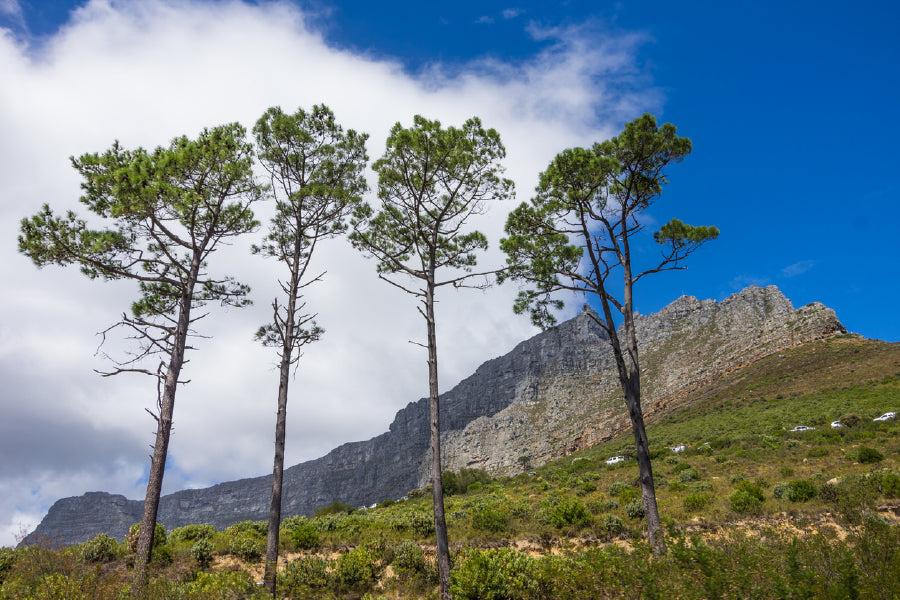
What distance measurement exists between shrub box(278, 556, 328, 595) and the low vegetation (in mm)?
34

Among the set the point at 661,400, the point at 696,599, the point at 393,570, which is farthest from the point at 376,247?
the point at 661,400

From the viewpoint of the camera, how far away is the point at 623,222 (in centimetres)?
1421

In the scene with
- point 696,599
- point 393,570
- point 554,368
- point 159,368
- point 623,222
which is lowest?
point 393,570

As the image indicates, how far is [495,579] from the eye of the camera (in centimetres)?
849

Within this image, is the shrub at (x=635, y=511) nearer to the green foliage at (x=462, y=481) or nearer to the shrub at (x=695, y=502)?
the shrub at (x=695, y=502)

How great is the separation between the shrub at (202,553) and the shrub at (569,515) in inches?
423

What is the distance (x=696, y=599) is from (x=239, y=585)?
8418mm

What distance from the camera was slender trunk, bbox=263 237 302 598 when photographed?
36.9 ft

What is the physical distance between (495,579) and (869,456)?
68.0 ft

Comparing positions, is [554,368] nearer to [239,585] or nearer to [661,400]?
[661,400]

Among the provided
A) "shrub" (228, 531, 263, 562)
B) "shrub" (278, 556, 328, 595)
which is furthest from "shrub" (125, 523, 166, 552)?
"shrub" (278, 556, 328, 595)

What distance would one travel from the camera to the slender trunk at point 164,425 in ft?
35.9

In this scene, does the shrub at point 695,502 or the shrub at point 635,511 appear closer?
the shrub at point 635,511

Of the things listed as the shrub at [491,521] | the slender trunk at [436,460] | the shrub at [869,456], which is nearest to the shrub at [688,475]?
the shrub at [869,456]
